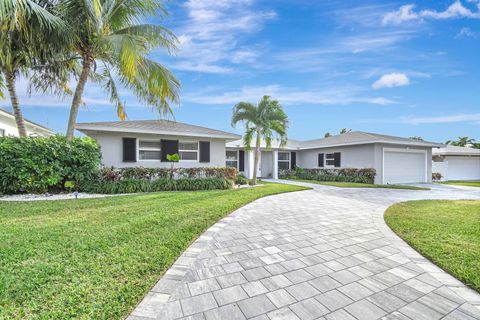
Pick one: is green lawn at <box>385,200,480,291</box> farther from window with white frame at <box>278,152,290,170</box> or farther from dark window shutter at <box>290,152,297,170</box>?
dark window shutter at <box>290,152,297,170</box>

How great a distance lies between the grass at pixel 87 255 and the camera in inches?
85.4

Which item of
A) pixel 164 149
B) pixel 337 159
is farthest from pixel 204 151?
pixel 337 159

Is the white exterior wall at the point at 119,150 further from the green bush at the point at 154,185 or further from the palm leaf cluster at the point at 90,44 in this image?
the palm leaf cluster at the point at 90,44

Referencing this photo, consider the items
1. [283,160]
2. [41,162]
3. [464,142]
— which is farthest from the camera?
[464,142]

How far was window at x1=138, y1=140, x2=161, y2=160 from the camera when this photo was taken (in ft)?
41.8

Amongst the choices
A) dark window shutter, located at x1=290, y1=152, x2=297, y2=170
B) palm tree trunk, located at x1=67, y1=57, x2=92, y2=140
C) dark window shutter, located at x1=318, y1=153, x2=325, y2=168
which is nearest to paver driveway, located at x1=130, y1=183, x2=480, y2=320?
palm tree trunk, located at x1=67, y1=57, x2=92, y2=140

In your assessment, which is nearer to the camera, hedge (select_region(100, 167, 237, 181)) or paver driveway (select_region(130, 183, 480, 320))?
paver driveway (select_region(130, 183, 480, 320))

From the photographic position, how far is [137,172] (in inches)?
437

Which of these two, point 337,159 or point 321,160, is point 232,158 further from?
point 337,159

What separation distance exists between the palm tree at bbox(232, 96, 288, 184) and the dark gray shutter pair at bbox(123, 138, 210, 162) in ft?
8.83

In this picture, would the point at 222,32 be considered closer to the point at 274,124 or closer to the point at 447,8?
the point at 274,124

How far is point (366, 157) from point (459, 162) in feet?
43.9

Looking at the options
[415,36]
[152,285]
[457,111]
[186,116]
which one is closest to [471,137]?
[457,111]

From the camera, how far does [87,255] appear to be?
3.22m
